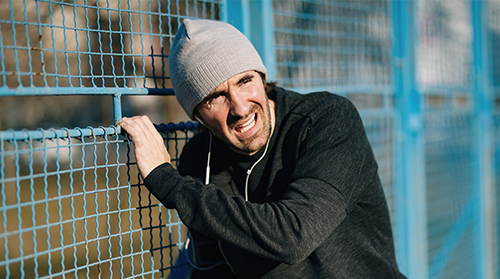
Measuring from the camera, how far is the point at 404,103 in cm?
261

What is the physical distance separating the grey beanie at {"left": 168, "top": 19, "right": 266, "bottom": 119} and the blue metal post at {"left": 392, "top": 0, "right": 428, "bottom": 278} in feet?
4.99

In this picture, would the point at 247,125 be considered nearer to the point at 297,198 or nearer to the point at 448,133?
the point at 297,198

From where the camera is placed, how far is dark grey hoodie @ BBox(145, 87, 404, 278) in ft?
3.99

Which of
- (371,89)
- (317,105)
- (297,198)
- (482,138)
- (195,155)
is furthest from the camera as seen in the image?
(482,138)

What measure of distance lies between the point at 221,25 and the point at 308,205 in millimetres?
811

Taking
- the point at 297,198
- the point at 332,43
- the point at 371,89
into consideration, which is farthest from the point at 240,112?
the point at 371,89

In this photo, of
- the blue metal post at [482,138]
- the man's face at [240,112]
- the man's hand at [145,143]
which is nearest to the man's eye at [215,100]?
the man's face at [240,112]

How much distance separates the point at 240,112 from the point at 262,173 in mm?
300

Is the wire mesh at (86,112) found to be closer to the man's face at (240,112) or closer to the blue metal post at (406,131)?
the man's face at (240,112)

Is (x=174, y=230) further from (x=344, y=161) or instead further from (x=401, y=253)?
(x=344, y=161)

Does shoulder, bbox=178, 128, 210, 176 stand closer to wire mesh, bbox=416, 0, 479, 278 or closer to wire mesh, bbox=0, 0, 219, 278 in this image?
wire mesh, bbox=0, 0, 219, 278

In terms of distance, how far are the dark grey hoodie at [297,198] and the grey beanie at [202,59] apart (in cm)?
29

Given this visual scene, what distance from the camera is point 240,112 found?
1.47m

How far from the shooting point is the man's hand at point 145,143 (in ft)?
4.28
